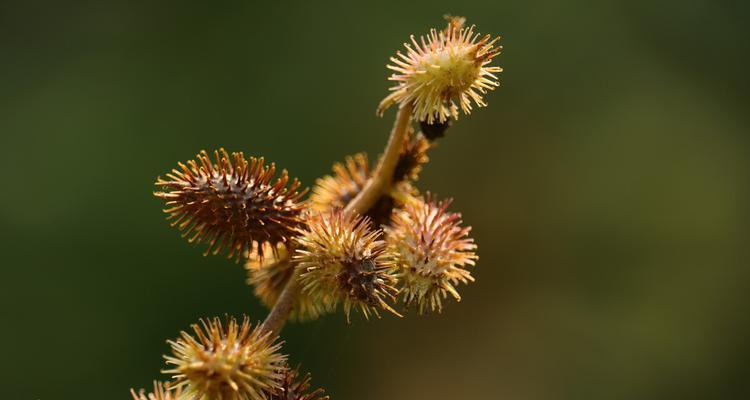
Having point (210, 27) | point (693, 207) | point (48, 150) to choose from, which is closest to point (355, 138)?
point (210, 27)

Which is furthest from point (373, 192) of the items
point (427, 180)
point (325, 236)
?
point (427, 180)

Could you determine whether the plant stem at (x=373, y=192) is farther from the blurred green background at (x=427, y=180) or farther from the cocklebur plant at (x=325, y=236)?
the blurred green background at (x=427, y=180)

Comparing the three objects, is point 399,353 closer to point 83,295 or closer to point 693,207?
point 83,295

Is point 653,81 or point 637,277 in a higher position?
point 653,81

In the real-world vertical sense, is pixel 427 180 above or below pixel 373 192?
above

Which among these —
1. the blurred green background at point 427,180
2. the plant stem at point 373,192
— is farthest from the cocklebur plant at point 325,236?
the blurred green background at point 427,180

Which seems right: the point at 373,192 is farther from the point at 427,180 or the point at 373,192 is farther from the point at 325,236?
the point at 427,180

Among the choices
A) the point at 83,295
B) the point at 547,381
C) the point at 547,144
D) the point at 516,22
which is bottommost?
the point at 83,295

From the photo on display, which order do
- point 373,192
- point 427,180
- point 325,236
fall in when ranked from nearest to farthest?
point 325,236, point 373,192, point 427,180

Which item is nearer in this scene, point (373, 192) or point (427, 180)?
point (373, 192)
